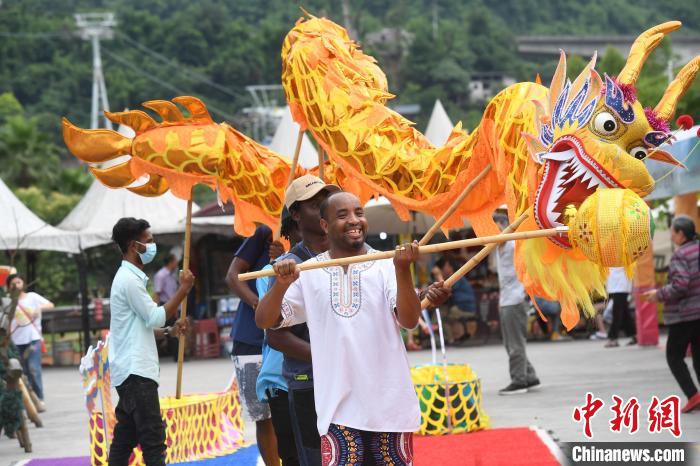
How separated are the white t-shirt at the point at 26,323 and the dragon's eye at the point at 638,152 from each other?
28.1 feet

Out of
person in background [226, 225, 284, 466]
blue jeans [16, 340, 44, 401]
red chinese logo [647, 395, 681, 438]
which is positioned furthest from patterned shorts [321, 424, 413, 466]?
blue jeans [16, 340, 44, 401]

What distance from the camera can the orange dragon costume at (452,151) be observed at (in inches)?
239

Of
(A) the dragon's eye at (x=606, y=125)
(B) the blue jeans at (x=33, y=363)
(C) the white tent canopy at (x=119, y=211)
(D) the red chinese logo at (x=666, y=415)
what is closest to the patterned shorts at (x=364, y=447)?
(A) the dragon's eye at (x=606, y=125)

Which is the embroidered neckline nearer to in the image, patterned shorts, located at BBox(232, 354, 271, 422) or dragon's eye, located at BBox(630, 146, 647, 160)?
dragon's eye, located at BBox(630, 146, 647, 160)

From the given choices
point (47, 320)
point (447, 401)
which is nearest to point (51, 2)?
point (47, 320)

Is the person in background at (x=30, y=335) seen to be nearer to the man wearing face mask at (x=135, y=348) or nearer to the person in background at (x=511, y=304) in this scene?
the person in background at (x=511, y=304)

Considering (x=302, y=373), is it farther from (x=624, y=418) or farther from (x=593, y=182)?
(x=624, y=418)

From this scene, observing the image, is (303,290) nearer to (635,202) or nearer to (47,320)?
(635,202)

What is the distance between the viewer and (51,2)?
322 ft

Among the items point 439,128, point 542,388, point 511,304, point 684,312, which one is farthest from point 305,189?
point 439,128

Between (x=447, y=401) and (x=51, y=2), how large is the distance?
94053 millimetres

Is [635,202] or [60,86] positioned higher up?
[60,86]

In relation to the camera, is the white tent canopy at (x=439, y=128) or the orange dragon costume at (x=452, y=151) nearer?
the orange dragon costume at (x=452, y=151)

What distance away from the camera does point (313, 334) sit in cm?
504
